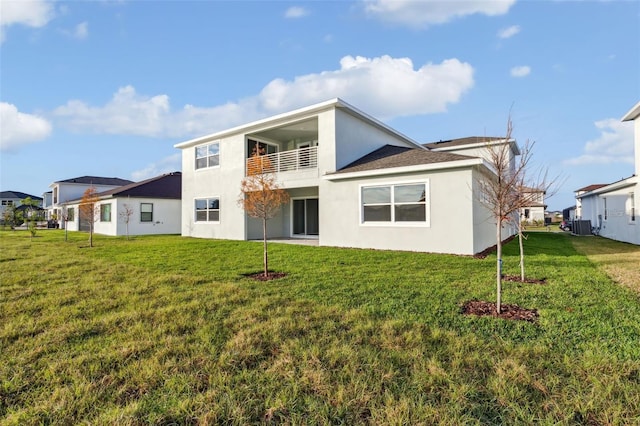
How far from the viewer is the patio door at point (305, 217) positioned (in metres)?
18.7

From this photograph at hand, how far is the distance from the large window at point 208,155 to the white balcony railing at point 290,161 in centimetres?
294

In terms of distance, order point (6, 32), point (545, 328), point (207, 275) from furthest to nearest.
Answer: point (6, 32), point (207, 275), point (545, 328)

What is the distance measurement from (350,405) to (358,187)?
10.8m

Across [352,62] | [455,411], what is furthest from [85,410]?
[352,62]

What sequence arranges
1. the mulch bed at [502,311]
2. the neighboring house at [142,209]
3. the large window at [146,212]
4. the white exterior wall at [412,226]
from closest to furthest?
the mulch bed at [502,311], the white exterior wall at [412,226], the neighboring house at [142,209], the large window at [146,212]

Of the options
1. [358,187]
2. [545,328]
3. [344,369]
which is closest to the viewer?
[344,369]

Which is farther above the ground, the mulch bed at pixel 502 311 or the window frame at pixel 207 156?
the window frame at pixel 207 156

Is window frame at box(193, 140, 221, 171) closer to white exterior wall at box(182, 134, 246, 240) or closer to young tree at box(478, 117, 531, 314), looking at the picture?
white exterior wall at box(182, 134, 246, 240)

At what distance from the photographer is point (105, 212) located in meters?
24.8

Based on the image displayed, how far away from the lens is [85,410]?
2520mm

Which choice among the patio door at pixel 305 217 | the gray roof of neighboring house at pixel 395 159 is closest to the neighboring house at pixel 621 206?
the gray roof of neighboring house at pixel 395 159

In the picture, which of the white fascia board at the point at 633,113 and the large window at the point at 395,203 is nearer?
the large window at the point at 395,203

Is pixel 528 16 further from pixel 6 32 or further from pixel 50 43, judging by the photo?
pixel 6 32

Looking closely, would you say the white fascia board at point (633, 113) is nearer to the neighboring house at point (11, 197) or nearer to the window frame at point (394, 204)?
the window frame at point (394, 204)
